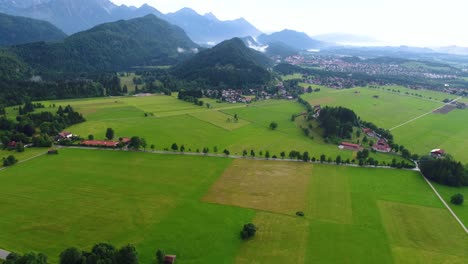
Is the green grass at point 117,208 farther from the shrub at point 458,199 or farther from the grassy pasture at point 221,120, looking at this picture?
the shrub at point 458,199

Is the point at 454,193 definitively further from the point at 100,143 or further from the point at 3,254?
the point at 100,143

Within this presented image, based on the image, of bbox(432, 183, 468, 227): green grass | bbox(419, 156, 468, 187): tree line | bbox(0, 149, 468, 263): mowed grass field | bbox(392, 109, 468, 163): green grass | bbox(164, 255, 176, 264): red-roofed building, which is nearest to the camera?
bbox(164, 255, 176, 264): red-roofed building

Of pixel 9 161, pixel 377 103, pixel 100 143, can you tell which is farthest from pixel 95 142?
pixel 377 103

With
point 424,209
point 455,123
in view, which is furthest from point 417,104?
point 424,209

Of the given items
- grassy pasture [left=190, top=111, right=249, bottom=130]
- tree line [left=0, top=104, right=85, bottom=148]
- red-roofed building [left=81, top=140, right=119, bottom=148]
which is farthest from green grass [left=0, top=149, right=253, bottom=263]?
grassy pasture [left=190, top=111, right=249, bottom=130]

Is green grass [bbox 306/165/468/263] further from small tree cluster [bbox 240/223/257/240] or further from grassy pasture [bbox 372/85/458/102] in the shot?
grassy pasture [bbox 372/85/458/102]

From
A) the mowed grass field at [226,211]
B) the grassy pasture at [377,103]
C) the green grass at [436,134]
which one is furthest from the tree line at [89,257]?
the grassy pasture at [377,103]

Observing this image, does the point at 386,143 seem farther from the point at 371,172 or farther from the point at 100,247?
the point at 100,247
